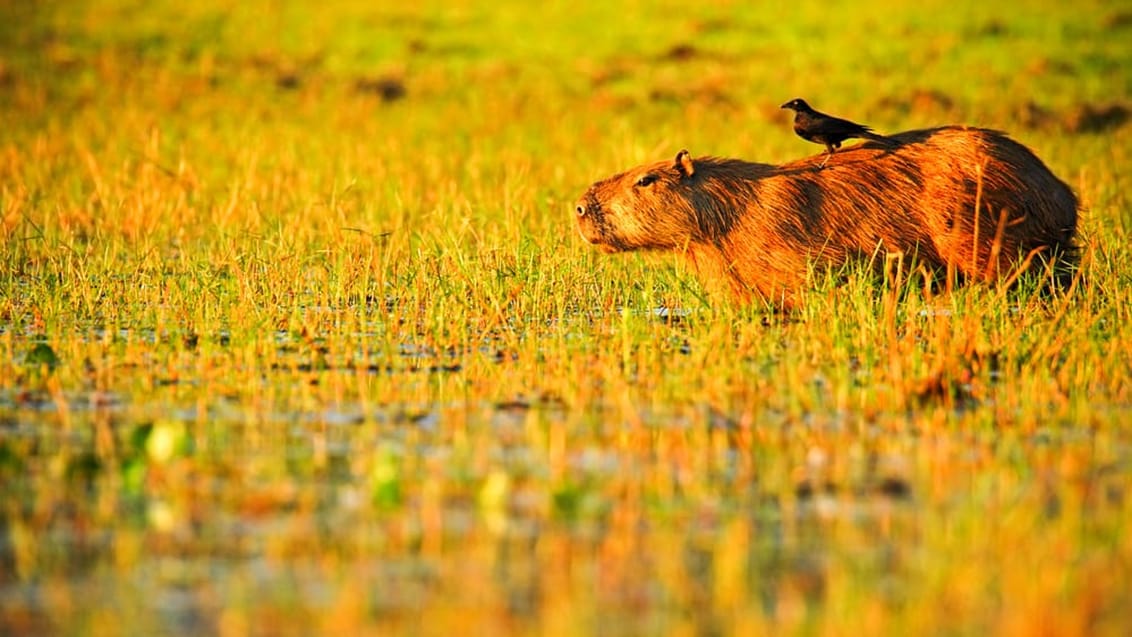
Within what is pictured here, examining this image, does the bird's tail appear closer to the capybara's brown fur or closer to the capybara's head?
the capybara's brown fur

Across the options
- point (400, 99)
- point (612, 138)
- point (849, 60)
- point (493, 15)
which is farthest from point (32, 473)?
point (493, 15)

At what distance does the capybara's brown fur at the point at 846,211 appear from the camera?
8.65 m

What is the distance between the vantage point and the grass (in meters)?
4.08

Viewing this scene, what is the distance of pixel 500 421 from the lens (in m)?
5.95

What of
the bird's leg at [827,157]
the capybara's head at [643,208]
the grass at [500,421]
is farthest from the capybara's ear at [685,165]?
the bird's leg at [827,157]

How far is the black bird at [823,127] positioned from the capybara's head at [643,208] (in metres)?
0.63

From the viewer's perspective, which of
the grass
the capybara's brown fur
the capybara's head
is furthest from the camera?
the capybara's head

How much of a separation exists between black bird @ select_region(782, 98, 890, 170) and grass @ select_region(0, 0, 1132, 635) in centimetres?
95

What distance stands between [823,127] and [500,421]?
12.3 ft

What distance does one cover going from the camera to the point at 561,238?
1034 cm

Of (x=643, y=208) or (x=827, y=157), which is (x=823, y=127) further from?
(x=643, y=208)

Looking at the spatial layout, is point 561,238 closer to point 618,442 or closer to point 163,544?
point 618,442

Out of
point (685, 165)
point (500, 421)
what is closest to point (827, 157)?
point (685, 165)

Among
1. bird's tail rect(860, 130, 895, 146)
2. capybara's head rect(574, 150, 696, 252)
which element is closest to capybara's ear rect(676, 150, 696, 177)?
capybara's head rect(574, 150, 696, 252)
